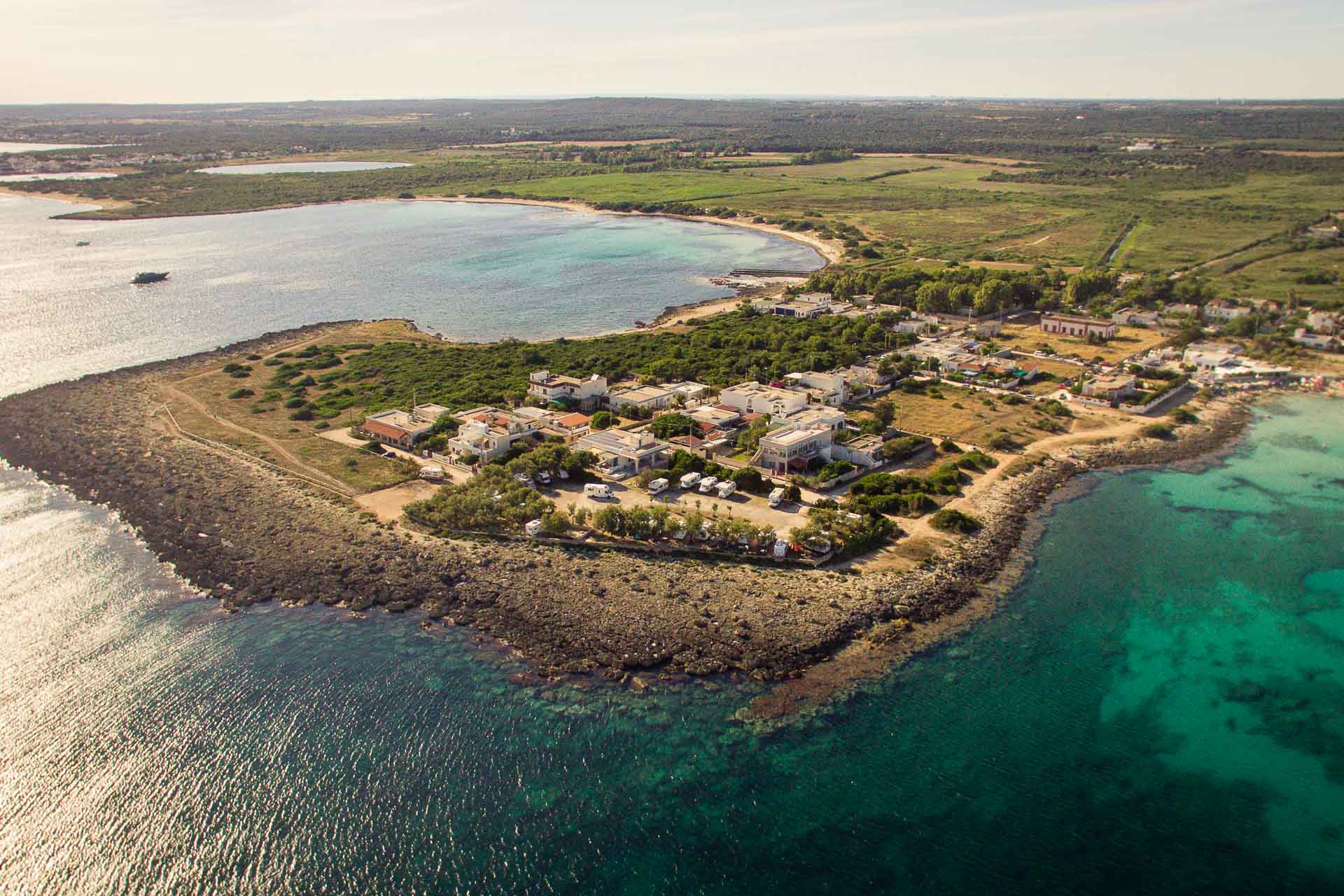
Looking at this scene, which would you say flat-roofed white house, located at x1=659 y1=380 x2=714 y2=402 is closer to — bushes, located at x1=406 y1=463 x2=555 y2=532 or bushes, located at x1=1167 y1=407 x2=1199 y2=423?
bushes, located at x1=406 y1=463 x2=555 y2=532

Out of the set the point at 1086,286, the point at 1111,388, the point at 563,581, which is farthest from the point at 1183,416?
the point at 563,581

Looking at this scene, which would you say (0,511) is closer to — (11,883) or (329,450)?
(329,450)

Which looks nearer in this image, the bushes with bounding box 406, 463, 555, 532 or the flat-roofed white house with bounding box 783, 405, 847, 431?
the bushes with bounding box 406, 463, 555, 532

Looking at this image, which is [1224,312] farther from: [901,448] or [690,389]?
[690,389]

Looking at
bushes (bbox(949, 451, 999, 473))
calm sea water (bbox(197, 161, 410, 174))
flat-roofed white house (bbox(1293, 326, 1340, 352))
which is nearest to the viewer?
bushes (bbox(949, 451, 999, 473))

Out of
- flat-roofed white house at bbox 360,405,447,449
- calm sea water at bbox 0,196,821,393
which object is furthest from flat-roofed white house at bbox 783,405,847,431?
calm sea water at bbox 0,196,821,393

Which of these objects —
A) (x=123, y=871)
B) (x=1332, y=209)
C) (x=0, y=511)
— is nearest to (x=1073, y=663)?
(x=123, y=871)

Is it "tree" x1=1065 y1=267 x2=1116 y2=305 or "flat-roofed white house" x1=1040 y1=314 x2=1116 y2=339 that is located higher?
"tree" x1=1065 y1=267 x2=1116 y2=305
